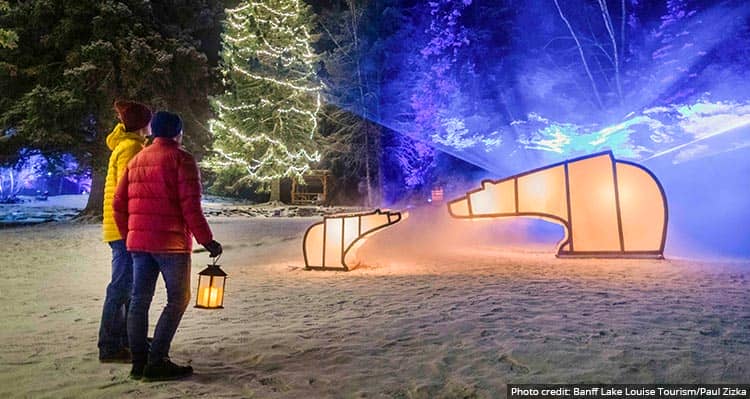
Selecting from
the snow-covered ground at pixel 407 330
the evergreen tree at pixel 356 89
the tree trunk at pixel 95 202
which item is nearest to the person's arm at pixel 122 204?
the snow-covered ground at pixel 407 330

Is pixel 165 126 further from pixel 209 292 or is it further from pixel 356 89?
pixel 356 89

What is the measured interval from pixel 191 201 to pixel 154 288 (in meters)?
0.59

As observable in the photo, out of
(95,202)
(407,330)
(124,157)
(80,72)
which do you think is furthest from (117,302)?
(95,202)

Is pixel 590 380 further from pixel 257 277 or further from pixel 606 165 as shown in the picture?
pixel 606 165

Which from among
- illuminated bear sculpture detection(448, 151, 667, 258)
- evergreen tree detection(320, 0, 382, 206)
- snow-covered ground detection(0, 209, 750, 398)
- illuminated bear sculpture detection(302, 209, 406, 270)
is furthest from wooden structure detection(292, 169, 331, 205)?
snow-covered ground detection(0, 209, 750, 398)

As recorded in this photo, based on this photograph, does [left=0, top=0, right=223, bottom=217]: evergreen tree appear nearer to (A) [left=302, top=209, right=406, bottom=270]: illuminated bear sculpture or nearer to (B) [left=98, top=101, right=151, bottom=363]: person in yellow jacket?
(A) [left=302, top=209, right=406, bottom=270]: illuminated bear sculpture

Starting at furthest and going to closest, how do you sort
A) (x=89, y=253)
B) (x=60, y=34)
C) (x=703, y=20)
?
(x=703, y=20)
(x=60, y=34)
(x=89, y=253)

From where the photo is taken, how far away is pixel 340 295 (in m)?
6.62

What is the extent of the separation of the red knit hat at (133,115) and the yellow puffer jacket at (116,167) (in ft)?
0.19

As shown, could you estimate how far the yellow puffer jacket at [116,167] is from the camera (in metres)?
3.58

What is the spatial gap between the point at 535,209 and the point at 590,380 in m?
7.37

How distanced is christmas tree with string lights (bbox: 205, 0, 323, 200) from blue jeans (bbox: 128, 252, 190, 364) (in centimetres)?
2297

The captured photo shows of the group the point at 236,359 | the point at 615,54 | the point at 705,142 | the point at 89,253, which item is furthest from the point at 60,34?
the point at 705,142

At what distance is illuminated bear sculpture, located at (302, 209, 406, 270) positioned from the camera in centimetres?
915
